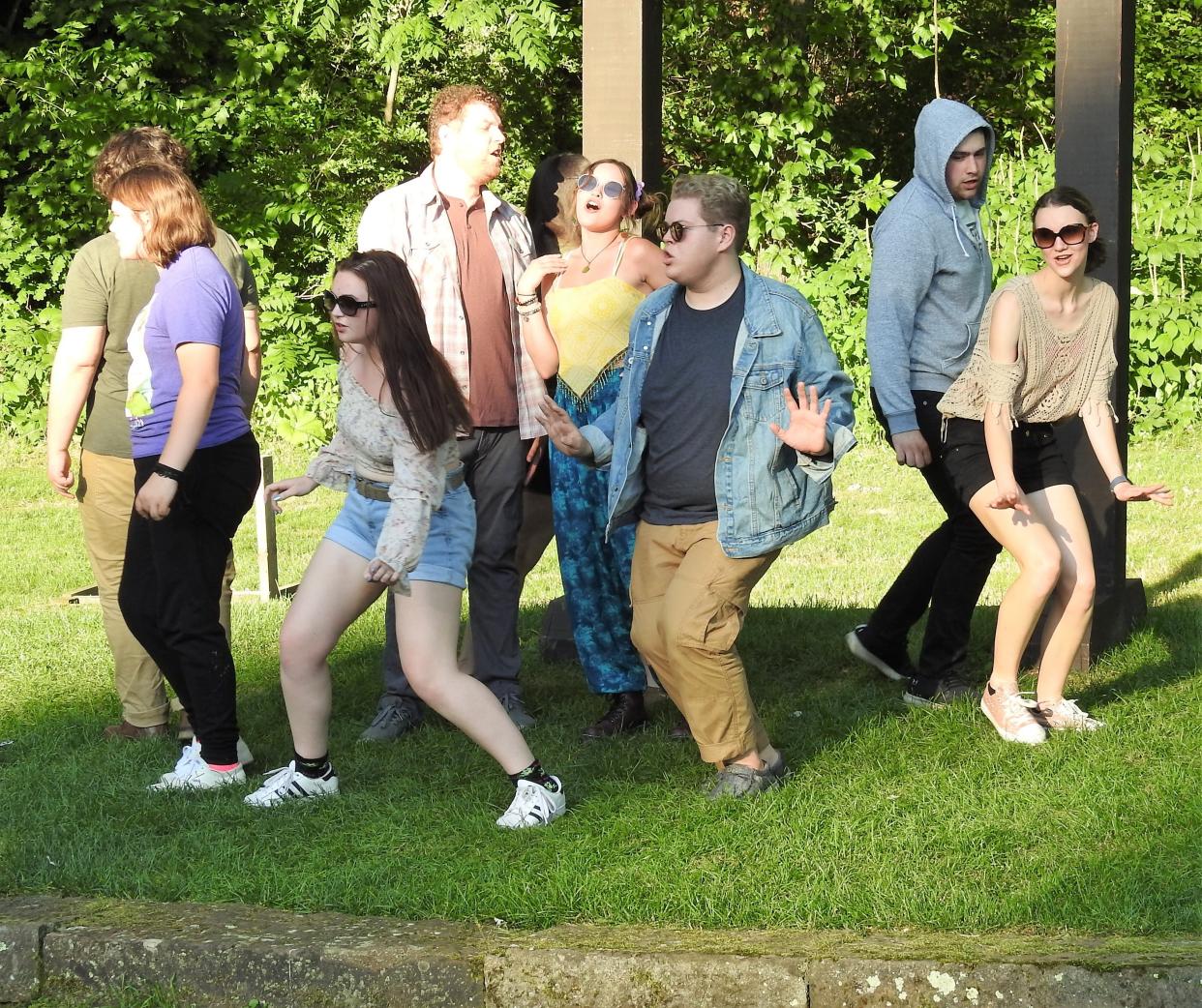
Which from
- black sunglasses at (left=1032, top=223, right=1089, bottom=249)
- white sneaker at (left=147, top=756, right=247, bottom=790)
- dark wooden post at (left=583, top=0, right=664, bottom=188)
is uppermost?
dark wooden post at (left=583, top=0, right=664, bottom=188)

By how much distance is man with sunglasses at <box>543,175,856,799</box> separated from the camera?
460 cm

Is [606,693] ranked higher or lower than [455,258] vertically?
lower

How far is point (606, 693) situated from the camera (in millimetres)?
5746

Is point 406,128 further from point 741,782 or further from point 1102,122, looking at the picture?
point 741,782

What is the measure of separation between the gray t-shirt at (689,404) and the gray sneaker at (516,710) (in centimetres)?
119

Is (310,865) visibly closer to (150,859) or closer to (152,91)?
(150,859)

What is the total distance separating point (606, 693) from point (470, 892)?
6.01ft

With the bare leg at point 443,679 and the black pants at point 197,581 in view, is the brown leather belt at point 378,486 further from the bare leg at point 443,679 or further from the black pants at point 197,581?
the black pants at point 197,581

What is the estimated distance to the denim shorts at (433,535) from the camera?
457cm

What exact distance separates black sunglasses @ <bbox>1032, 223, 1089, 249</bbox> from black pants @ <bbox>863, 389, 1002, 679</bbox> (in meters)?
0.67

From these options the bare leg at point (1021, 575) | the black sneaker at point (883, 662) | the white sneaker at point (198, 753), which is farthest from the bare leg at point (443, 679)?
the black sneaker at point (883, 662)

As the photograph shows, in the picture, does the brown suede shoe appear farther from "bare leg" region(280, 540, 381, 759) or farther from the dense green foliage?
the dense green foliage

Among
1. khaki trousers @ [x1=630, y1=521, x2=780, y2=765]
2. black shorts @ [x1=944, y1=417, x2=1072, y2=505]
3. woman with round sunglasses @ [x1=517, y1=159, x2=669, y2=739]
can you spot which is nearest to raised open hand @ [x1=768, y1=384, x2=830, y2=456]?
khaki trousers @ [x1=630, y1=521, x2=780, y2=765]

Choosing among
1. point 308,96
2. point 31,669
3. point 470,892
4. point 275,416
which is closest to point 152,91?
point 308,96
